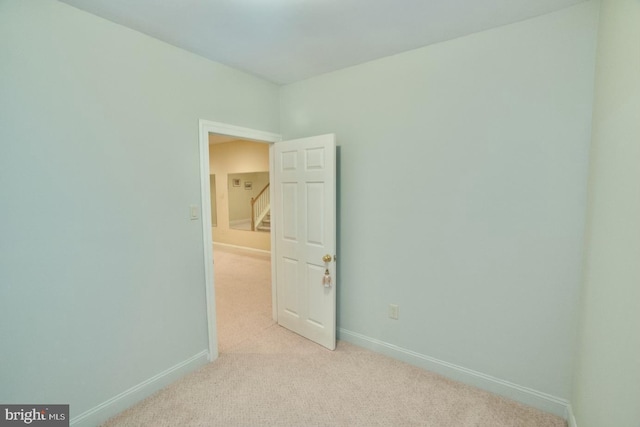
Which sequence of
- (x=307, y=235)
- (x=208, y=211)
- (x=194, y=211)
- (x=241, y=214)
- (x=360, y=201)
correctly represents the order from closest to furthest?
1. (x=194, y=211)
2. (x=208, y=211)
3. (x=360, y=201)
4. (x=307, y=235)
5. (x=241, y=214)

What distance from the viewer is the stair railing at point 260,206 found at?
6.27m

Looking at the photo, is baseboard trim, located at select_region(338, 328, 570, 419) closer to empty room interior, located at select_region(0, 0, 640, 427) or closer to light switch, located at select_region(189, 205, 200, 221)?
empty room interior, located at select_region(0, 0, 640, 427)

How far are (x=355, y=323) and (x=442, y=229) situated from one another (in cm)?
122

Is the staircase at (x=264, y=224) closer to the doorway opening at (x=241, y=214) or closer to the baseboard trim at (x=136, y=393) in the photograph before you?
the doorway opening at (x=241, y=214)

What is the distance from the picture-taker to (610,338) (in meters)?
1.15

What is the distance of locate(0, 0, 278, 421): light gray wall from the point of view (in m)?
1.44

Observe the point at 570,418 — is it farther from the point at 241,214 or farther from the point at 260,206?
the point at 241,214

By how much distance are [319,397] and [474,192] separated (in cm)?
181

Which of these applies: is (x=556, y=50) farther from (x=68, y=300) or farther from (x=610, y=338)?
(x=68, y=300)

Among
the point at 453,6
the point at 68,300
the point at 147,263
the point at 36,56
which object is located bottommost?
the point at 68,300

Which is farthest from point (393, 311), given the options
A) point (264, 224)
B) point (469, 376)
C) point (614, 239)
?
point (264, 224)

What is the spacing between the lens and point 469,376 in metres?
2.07

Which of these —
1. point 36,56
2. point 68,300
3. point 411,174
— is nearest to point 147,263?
point 68,300

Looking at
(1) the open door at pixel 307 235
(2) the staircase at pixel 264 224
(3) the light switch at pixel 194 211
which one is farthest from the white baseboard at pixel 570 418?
(2) the staircase at pixel 264 224
